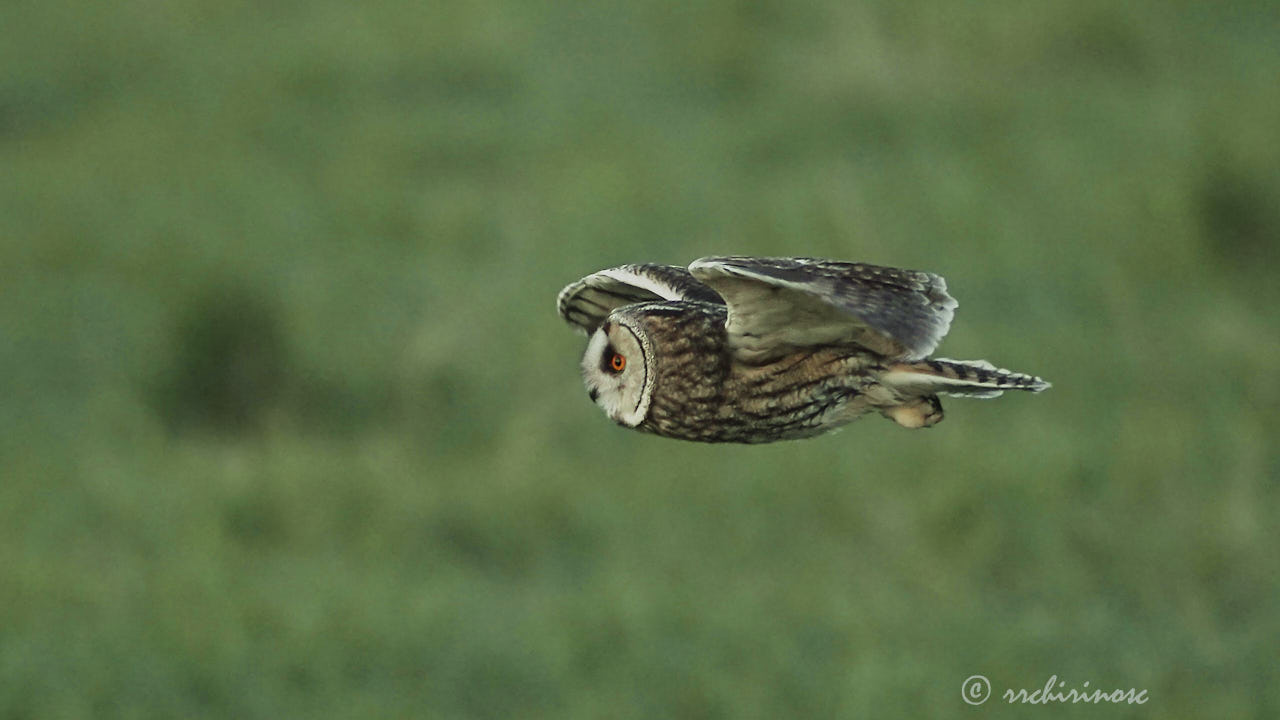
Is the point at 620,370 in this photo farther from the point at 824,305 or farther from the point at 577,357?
the point at 577,357

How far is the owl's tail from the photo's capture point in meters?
3.74

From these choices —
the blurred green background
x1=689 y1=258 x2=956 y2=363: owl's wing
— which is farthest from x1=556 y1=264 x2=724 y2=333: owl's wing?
the blurred green background

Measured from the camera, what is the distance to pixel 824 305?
12.2 feet

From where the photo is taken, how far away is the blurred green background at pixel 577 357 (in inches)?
311

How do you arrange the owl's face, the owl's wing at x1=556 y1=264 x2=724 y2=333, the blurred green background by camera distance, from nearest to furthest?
the owl's face, the owl's wing at x1=556 y1=264 x2=724 y2=333, the blurred green background

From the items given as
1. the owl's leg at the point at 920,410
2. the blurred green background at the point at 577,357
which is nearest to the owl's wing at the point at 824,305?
the owl's leg at the point at 920,410

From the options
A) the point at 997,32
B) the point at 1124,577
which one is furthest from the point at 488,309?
the point at 997,32

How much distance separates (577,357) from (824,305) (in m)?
6.05

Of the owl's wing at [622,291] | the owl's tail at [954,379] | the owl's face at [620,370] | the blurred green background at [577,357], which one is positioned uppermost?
the blurred green background at [577,357]

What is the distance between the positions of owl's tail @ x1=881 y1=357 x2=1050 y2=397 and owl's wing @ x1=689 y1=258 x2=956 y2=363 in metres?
0.05

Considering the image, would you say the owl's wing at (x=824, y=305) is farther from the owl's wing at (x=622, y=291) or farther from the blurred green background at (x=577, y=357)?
the blurred green background at (x=577, y=357)

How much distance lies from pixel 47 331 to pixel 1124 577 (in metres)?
5.26

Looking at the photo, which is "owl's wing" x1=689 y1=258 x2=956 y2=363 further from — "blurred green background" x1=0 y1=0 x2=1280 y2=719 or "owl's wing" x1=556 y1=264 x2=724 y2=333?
"blurred green background" x1=0 y1=0 x2=1280 y2=719

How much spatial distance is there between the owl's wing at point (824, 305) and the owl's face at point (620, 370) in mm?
189
